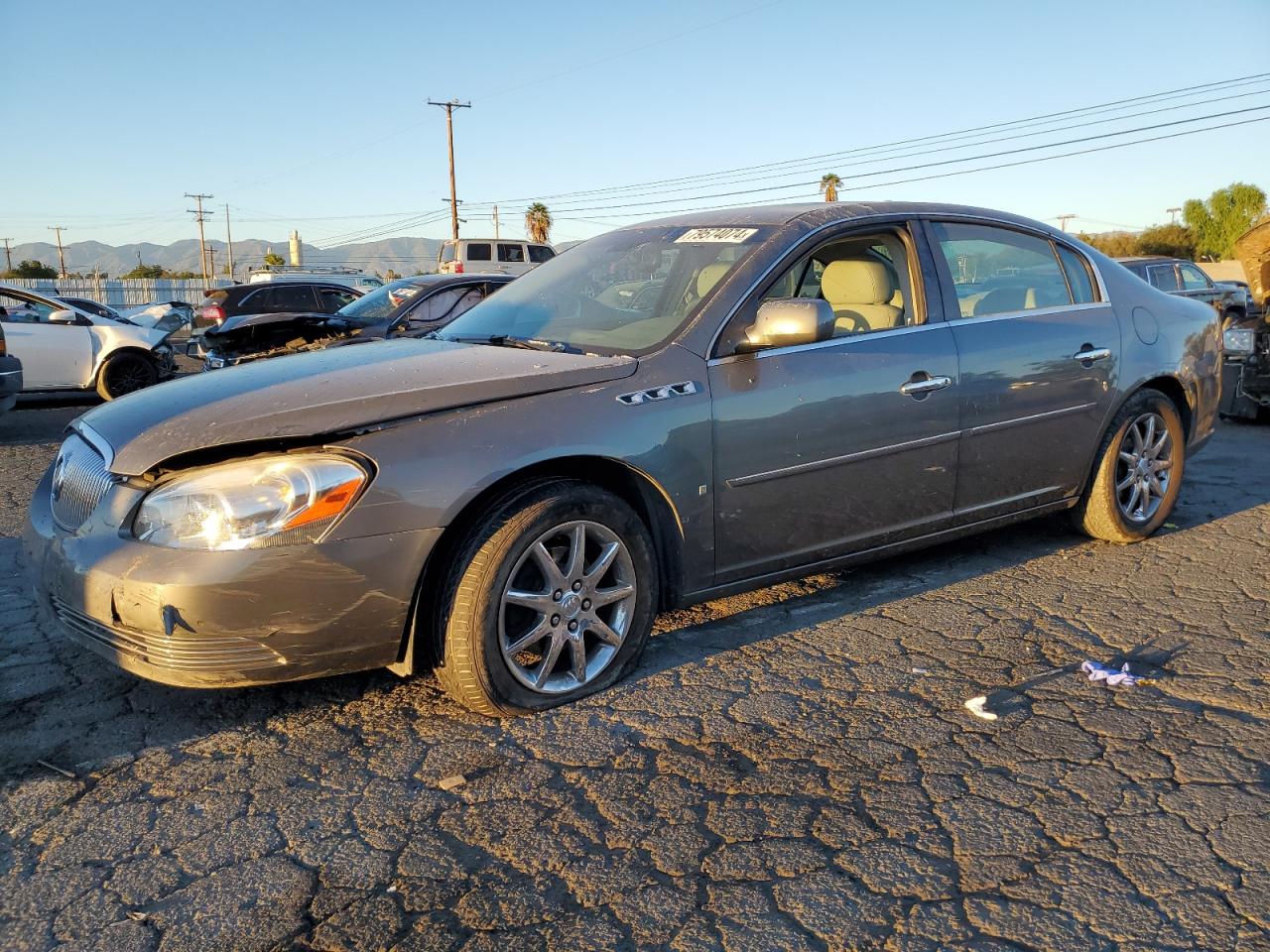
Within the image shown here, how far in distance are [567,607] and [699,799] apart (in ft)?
2.61

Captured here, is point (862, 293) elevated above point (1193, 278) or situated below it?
below

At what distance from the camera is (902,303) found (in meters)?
4.25

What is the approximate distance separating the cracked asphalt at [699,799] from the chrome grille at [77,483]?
0.64 meters

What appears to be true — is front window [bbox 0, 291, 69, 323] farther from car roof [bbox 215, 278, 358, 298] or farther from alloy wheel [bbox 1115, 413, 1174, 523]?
alloy wheel [bbox 1115, 413, 1174, 523]

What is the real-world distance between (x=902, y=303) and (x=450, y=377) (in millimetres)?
1991

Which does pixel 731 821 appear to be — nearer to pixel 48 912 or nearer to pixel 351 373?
pixel 48 912

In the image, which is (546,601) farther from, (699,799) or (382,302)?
(382,302)

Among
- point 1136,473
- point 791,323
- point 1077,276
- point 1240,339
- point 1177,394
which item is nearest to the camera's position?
point 791,323

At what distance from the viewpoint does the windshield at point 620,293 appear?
3.79 m

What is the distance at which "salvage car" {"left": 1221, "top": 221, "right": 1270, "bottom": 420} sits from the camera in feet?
29.4

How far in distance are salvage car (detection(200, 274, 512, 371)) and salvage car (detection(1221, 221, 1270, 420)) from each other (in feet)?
22.5

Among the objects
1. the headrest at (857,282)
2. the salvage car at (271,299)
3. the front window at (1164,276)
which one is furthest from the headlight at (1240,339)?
the salvage car at (271,299)

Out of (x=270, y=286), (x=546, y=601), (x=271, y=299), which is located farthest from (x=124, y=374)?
(x=546, y=601)

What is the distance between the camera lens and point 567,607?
327 centimetres
